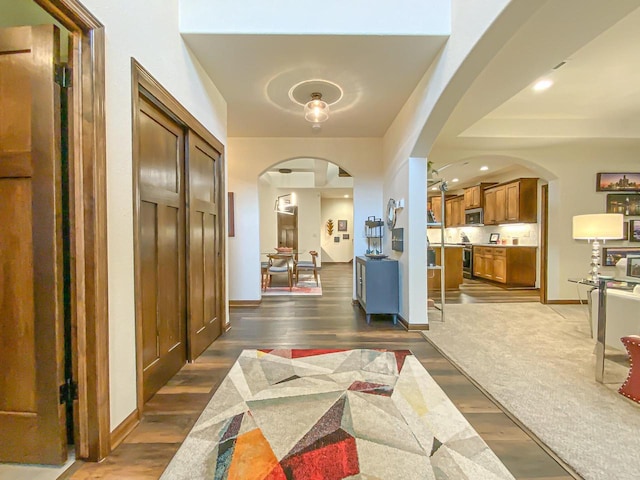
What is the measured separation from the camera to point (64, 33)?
58.8 inches

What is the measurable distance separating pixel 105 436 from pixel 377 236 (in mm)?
3724

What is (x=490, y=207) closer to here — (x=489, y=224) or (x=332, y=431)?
(x=489, y=224)

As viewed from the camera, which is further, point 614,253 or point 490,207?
point 490,207

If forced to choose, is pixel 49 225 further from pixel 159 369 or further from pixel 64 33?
pixel 159 369

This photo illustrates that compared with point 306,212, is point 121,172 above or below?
below

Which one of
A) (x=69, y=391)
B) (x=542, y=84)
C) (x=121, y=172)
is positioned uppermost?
(x=542, y=84)

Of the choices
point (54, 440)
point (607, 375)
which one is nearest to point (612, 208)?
point (607, 375)

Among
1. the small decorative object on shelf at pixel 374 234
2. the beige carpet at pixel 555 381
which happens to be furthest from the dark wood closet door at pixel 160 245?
the small decorative object on shelf at pixel 374 234

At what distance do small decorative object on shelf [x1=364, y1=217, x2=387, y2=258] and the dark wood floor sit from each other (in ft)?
3.20

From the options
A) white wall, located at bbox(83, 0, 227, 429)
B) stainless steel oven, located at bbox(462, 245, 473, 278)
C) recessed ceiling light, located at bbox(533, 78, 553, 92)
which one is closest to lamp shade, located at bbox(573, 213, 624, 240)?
recessed ceiling light, located at bbox(533, 78, 553, 92)

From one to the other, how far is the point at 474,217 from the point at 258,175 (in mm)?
6016

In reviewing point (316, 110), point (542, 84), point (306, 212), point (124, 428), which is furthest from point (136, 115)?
point (306, 212)

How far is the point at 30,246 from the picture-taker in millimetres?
1341

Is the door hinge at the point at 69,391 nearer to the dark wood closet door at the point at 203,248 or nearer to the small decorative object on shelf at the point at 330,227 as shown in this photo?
the dark wood closet door at the point at 203,248
